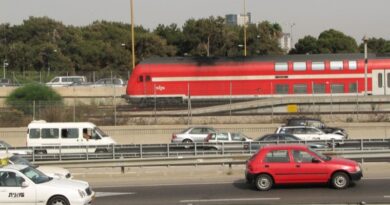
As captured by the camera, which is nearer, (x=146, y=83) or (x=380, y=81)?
(x=380, y=81)

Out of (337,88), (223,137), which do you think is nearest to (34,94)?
(223,137)

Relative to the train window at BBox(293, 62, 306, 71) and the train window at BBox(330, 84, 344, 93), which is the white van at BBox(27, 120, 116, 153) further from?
the train window at BBox(330, 84, 344, 93)

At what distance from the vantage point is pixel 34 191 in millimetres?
14320

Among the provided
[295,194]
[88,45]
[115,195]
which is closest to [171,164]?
[115,195]

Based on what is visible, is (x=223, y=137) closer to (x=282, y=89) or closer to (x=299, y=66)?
(x=282, y=89)

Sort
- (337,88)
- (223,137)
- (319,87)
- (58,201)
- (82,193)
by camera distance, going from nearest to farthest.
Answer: (58,201) < (82,193) < (223,137) < (337,88) < (319,87)

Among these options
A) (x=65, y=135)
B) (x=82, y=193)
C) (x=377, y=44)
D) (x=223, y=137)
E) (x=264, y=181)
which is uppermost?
(x=377, y=44)

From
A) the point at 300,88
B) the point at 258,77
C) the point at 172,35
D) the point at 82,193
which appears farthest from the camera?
the point at 172,35

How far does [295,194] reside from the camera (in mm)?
17141

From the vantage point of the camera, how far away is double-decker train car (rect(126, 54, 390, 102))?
47.6 m

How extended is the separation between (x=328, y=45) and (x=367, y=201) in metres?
98.0

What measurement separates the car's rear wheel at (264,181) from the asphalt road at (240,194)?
19 cm

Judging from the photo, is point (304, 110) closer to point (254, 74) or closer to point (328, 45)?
point (254, 74)

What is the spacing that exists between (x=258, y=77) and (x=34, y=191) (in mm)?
35998
